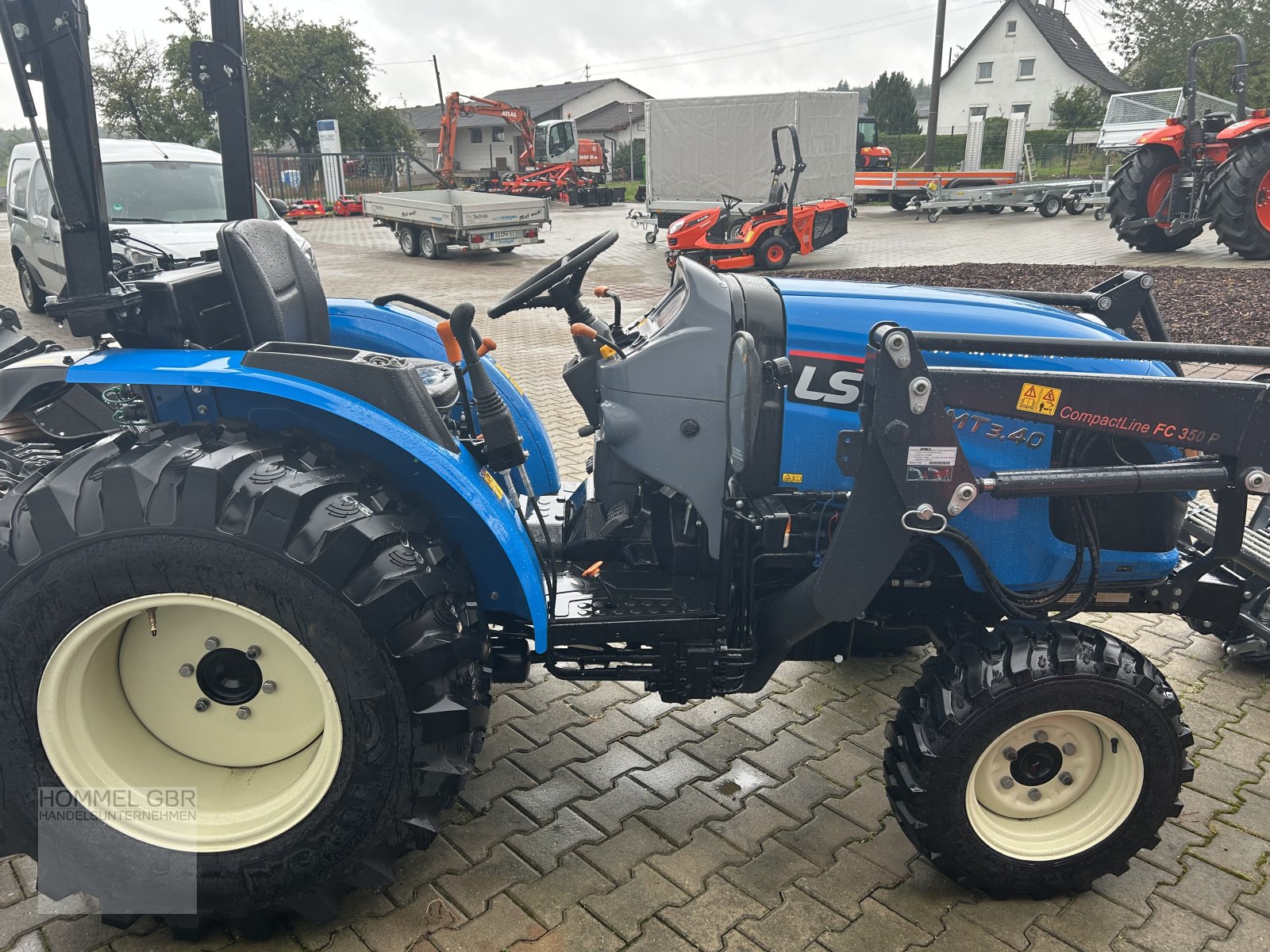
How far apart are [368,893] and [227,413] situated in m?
1.16

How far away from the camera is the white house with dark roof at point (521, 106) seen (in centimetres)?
5094

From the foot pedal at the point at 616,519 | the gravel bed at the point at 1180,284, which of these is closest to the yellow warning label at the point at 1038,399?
the foot pedal at the point at 616,519

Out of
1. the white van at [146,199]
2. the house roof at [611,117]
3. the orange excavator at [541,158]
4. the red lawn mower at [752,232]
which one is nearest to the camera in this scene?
the white van at [146,199]

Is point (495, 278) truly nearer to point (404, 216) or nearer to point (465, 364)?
point (404, 216)

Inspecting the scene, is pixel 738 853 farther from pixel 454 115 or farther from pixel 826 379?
pixel 454 115

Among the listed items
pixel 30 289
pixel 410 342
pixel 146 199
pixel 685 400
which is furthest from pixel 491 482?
pixel 30 289

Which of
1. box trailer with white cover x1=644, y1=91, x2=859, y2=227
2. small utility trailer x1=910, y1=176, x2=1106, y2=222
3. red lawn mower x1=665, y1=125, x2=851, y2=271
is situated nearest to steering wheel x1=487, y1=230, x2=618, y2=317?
red lawn mower x1=665, y1=125, x2=851, y2=271

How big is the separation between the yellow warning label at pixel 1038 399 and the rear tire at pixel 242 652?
4.10 feet

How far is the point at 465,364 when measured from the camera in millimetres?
2264

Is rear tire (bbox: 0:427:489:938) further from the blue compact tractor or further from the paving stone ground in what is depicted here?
the paving stone ground

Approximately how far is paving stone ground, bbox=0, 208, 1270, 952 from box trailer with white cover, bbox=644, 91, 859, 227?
12.9 m

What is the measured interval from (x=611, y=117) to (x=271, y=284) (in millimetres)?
52233

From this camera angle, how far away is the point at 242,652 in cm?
211

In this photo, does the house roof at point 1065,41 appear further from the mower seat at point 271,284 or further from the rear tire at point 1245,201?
the mower seat at point 271,284
